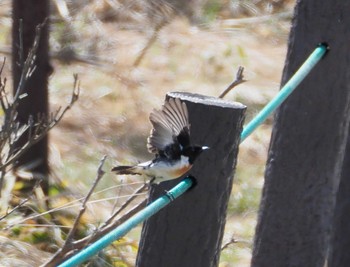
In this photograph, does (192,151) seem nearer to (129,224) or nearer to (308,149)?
(129,224)

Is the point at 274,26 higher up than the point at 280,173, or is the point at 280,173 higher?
the point at 274,26

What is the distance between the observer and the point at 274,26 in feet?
25.6

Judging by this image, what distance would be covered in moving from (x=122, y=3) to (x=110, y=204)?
2.68 metres

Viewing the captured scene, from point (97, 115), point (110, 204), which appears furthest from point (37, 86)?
point (97, 115)

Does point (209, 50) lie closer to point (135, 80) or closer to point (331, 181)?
point (135, 80)

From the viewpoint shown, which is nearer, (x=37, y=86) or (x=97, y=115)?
(x=37, y=86)

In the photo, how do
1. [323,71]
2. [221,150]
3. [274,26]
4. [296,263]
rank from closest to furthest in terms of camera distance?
[221,150] < [323,71] < [296,263] < [274,26]

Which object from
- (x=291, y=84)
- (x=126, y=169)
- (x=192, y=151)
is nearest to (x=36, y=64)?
(x=291, y=84)

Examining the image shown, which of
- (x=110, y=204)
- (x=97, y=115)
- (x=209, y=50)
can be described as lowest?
(x=110, y=204)

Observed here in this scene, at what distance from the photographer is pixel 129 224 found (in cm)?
210

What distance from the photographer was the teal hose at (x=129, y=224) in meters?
2.01

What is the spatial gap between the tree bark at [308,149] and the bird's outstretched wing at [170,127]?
871 millimetres

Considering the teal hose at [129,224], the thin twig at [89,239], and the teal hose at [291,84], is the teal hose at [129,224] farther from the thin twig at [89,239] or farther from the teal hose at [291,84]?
the thin twig at [89,239]

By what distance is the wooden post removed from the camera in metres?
2.28
